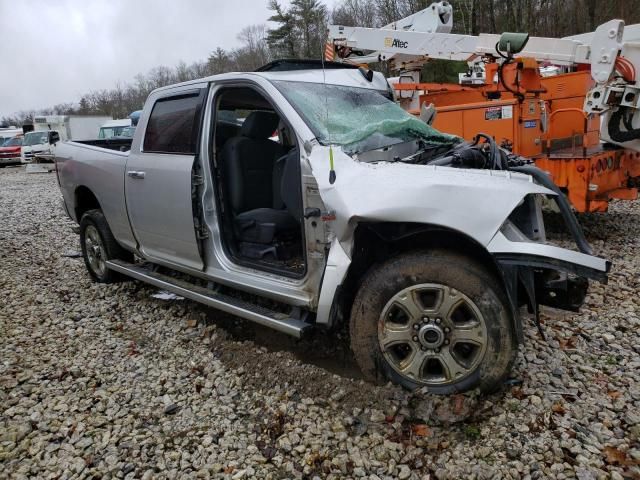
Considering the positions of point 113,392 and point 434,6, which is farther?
point 434,6

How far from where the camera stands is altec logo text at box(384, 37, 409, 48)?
795 cm

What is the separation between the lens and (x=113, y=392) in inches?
126

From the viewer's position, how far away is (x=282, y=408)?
9.47ft

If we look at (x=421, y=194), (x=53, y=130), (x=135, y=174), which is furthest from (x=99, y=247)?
(x=53, y=130)

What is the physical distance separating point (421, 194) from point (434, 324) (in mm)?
706

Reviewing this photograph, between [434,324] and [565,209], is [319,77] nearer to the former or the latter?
[565,209]

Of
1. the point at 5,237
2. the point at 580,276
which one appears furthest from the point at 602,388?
the point at 5,237

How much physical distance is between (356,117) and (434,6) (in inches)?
231

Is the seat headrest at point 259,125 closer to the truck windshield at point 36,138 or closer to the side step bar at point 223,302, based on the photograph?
the side step bar at point 223,302

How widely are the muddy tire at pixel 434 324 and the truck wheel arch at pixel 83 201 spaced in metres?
3.71

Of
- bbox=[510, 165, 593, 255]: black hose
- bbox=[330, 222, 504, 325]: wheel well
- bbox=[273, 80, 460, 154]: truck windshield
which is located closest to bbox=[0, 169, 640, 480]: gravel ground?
bbox=[510, 165, 593, 255]: black hose

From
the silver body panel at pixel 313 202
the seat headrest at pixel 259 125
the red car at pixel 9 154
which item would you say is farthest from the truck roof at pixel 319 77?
the red car at pixel 9 154

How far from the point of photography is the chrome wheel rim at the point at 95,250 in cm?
520

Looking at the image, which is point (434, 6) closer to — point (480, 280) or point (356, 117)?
point (356, 117)
